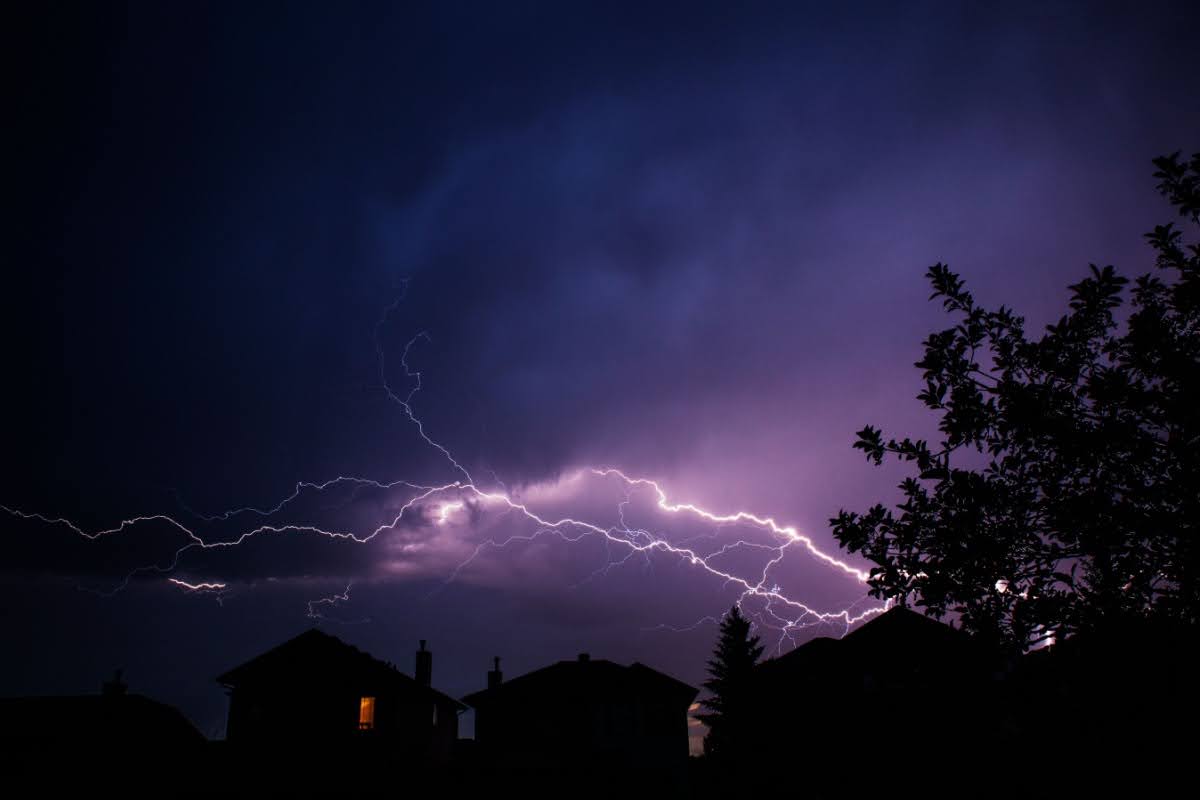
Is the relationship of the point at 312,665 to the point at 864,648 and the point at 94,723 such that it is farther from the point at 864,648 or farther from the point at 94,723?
the point at 864,648

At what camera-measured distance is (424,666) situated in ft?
107

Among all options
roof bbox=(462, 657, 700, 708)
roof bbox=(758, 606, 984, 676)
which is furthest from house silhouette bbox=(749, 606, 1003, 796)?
roof bbox=(462, 657, 700, 708)

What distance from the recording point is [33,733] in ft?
64.3

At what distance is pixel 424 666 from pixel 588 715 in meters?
9.02

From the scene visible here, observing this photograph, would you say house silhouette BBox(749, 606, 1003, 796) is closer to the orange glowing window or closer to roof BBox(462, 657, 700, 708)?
roof BBox(462, 657, 700, 708)

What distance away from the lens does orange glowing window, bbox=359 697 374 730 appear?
85.6 ft

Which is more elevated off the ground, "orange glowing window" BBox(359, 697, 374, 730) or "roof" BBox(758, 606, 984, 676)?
"roof" BBox(758, 606, 984, 676)

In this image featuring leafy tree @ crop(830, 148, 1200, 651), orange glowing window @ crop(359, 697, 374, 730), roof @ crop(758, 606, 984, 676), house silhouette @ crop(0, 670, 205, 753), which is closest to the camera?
leafy tree @ crop(830, 148, 1200, 651)

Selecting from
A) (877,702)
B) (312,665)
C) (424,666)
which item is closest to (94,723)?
(312,665)

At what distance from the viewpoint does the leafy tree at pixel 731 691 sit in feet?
82.9

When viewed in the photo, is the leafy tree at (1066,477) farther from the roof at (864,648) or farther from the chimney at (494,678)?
the chimney at (494,678)

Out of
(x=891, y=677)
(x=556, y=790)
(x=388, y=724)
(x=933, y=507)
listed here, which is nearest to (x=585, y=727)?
(x=388, y=724)

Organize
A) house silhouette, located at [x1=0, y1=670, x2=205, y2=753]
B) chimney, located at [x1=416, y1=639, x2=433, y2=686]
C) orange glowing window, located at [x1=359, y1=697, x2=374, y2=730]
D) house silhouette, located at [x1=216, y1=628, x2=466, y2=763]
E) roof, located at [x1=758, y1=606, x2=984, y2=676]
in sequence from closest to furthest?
house silhouette, located at [x1=0, y1=670, x2=205, y2=753] → house silhouette, located at [x1=216, y1=628, x2=466, y2=763] → roof, located at [x1=758, y1=606, x2=984, y2=676] → orange glowing window, located at [x1=359, y1=697, x2=374, y2=730] → chimney, located at [x1=416, y1=639, x2=433, y2=686]

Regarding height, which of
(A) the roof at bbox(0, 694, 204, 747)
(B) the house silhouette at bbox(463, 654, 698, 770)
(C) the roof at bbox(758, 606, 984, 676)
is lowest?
(B) the house silhouette at bbox(463, 654, 698, 770)
